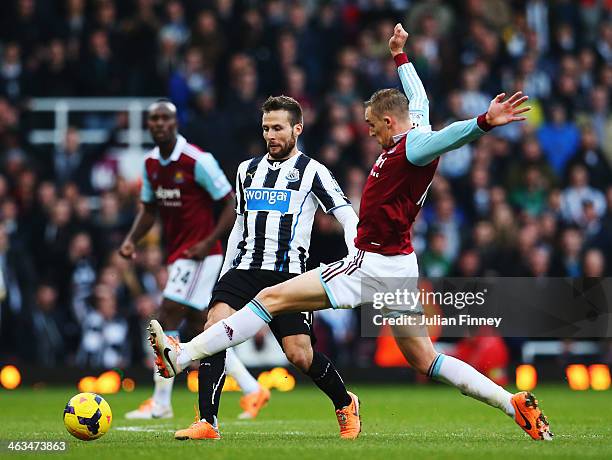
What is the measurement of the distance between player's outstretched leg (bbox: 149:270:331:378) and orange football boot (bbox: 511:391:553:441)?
1.39m

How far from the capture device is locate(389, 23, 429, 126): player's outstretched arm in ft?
28.2

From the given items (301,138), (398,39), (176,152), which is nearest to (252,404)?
(176,152)

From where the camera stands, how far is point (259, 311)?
27.4 ft

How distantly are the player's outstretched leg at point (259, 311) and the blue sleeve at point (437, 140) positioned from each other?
1.02 m

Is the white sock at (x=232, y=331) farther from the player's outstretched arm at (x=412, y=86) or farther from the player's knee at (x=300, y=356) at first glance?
the player's outstretched arm at (x=412, y=86)

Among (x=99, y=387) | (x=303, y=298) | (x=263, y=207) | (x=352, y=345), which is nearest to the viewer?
(x=303, y=298)

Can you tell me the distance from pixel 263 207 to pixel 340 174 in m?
8.24

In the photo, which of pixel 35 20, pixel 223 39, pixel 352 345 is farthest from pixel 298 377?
pixel 35 20

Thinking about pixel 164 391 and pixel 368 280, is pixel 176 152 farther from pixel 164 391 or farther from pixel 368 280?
pixel 368 280

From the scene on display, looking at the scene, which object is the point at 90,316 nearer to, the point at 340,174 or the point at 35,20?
the point at 340,174

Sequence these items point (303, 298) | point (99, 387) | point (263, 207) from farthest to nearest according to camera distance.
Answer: point (99, 387)
point (263, 207)
point (303, 298)

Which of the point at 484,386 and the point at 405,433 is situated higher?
the point at 484,386

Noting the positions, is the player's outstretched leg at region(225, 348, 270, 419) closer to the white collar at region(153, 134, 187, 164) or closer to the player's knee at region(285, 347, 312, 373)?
the white collar at region(153, 134, 187, 164)

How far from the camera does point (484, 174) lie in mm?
17781
